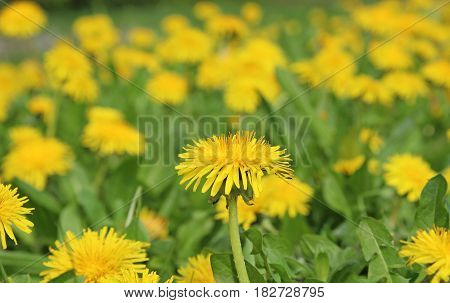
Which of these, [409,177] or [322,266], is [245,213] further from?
[409,177]

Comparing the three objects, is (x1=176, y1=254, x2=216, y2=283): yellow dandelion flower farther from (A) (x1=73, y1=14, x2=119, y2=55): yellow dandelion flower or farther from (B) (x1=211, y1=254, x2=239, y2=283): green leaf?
(A) (x1=73, y1=14, x2=119, y2=55): yellow dandelion flower

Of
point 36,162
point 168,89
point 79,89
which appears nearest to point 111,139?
point 36,162

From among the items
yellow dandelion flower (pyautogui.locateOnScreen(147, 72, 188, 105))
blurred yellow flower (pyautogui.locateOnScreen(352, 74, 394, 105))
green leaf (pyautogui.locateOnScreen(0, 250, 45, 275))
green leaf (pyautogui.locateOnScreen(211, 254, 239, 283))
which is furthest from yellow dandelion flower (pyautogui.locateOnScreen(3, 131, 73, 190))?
blurred yellow flower (pyautogui.locateOnScreen(352, 74, 394, 105))

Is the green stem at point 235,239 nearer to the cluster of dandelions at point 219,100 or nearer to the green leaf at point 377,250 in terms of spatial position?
the cluster of dandelions at point 219,100

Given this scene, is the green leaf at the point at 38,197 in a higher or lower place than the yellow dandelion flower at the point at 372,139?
lower

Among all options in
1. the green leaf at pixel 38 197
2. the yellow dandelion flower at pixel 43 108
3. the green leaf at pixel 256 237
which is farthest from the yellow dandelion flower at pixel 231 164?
the yellow dandelion flower at pixel 43 108

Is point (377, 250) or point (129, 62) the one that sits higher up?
point (129, 62)
